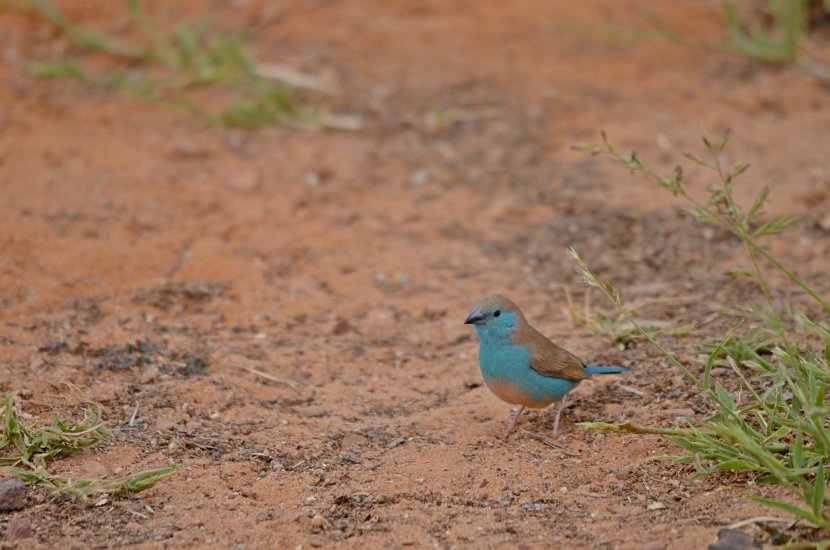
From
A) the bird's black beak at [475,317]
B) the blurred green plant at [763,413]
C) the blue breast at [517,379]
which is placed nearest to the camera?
the blurred green plant at [763,413]

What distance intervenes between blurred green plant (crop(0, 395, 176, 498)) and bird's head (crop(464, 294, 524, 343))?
147cm

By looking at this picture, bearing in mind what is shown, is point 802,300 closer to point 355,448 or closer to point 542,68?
point 355,448

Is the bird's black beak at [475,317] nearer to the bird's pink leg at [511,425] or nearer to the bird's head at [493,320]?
the bird's head at [493,320]

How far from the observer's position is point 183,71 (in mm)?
8273

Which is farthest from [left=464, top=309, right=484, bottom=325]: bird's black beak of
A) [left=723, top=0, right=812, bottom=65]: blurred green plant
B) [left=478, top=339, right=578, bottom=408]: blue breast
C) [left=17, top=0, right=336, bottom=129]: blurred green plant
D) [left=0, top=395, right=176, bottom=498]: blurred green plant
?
[left=723, top=0, right=812, bottom=65]: blurred green plant

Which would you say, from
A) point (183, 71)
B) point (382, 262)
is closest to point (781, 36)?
point (382, 262)

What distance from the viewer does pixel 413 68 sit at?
841 centimetres

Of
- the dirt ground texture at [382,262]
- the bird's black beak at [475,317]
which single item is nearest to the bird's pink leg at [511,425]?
the dirt ground texture at [382,262]

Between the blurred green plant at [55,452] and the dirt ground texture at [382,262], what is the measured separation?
6 centimetres

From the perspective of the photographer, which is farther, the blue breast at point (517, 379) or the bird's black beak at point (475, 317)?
the bird's black beak at point (475, 317)

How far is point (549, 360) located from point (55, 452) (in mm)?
2050

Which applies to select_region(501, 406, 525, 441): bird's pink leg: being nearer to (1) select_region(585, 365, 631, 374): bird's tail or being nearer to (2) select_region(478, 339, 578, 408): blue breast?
(2) select_region(478, 339, 578, 408): blue breast

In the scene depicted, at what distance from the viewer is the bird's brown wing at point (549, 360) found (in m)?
4.22

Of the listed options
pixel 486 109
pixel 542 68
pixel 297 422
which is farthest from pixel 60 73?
pixel 297 422
